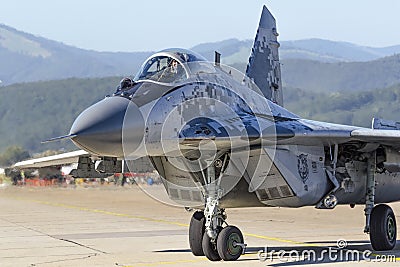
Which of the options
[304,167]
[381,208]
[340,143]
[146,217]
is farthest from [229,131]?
[146,217]

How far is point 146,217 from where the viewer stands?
23.2 metres

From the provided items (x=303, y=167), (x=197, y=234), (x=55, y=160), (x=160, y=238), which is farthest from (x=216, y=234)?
(x=160, y=238)

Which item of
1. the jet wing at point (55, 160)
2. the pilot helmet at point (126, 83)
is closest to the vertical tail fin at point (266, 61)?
the jet wing at point (55, 160)

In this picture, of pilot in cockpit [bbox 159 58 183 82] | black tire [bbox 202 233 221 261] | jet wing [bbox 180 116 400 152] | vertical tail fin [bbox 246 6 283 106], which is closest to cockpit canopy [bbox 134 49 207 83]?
pilot in cockpit [bbox 159 58 183 82]

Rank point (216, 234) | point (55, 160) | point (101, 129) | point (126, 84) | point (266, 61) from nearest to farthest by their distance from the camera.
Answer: point (101, 129) → point (126, 84) → point (216, 234) → point (55, 160) → point (266, 61)

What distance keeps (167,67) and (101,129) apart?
188 cm

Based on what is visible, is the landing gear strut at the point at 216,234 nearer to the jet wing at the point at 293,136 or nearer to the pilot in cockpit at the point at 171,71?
the jet wing at the point at 293,136

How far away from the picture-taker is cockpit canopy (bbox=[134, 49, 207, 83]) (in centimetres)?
1063

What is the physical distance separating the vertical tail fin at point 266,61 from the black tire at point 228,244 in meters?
5.13

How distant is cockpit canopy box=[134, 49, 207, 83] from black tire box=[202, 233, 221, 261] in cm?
248

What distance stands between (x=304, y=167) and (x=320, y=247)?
2471 mm

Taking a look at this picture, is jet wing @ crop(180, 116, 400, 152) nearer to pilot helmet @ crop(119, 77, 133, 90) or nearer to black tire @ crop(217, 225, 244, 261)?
pilot helmet @ crop(119, 77, 133, 90)

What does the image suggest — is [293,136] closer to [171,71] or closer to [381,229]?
[171,71]

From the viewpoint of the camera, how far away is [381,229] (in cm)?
1256
